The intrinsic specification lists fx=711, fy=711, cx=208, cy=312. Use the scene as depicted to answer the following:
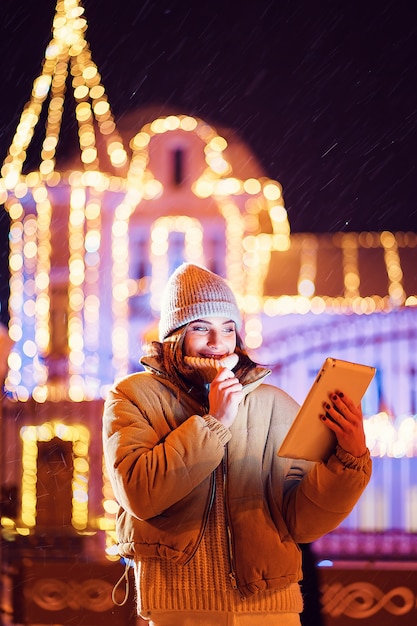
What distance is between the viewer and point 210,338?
7.00ft

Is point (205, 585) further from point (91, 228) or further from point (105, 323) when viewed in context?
point (91, 228)

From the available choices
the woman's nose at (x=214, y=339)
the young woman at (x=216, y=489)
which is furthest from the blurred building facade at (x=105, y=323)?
the woman's nose at (x=214, y=339)

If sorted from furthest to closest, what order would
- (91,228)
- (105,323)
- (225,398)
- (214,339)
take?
1. (91,228)
2. (105,323)
3. (214,339)
4. (225,398)

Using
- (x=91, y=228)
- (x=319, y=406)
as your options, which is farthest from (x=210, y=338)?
(x=91, y=228)

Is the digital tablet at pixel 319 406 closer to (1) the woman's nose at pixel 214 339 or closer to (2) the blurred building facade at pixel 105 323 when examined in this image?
(1) the woman's nose at pixel 214 339

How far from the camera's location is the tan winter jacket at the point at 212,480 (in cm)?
183

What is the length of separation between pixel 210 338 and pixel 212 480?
1.37ft

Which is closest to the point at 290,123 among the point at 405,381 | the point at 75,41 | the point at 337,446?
the point at 75,41

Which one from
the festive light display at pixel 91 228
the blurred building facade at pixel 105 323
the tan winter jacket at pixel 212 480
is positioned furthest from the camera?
the festive light display at pixel 91 228

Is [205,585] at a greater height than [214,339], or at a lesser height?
lesser

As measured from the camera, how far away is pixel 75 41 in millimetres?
5391

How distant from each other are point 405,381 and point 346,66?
8.78 ft

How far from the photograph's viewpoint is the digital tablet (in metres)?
1.90

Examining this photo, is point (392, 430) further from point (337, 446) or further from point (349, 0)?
point (349, 0)
